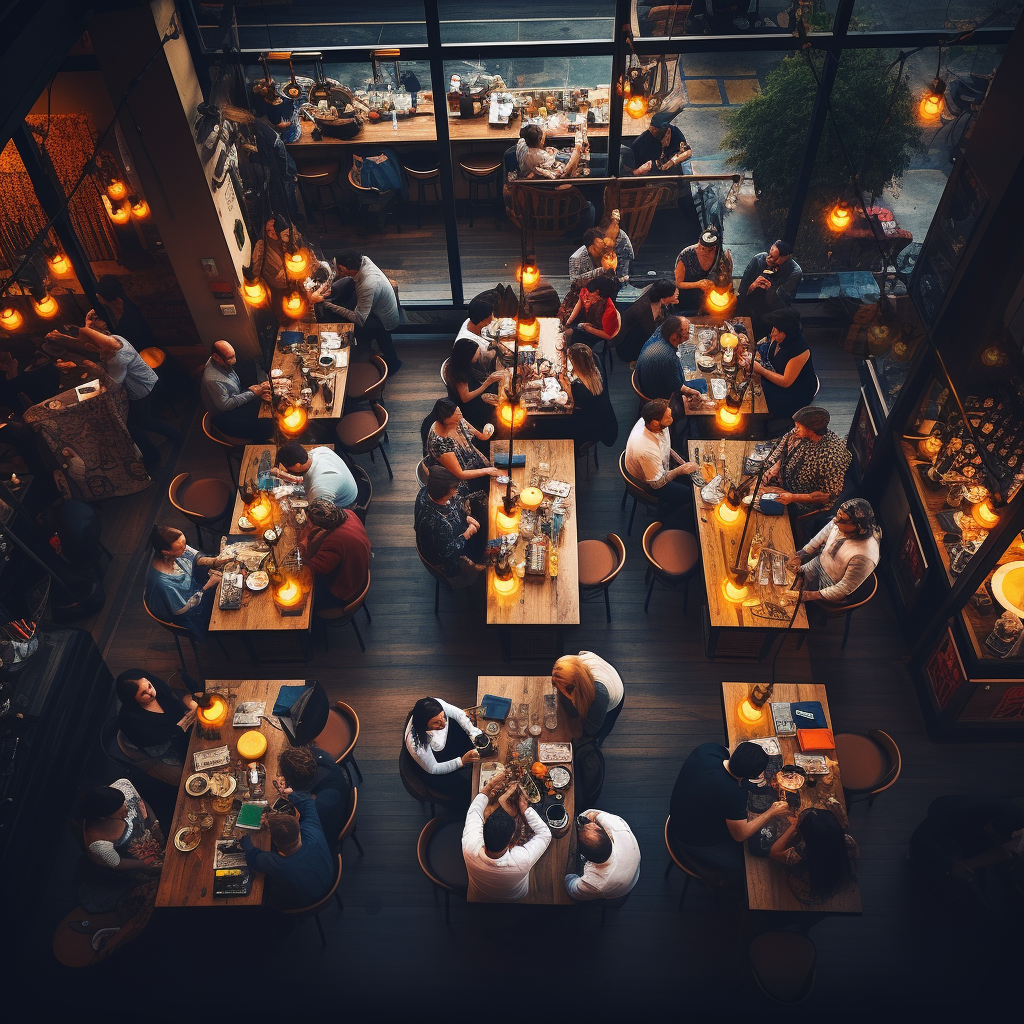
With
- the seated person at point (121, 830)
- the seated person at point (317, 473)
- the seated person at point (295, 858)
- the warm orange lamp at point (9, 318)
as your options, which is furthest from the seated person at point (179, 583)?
the warm orange lamp at point (9, 318)

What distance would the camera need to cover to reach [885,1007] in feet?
18.7

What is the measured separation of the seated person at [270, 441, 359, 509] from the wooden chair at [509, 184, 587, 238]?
3.91 metres

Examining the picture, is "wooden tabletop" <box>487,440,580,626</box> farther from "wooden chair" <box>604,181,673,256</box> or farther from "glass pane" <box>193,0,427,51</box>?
"glass pane" <box>193,0,427,51</box>

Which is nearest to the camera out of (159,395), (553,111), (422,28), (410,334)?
(159,395)

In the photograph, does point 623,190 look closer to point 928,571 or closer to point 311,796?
point 928,571

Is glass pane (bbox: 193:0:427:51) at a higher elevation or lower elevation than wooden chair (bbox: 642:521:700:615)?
higher

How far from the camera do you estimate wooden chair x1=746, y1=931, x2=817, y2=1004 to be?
5375mm

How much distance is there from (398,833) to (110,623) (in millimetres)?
3357

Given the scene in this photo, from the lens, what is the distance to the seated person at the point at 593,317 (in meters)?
8.64

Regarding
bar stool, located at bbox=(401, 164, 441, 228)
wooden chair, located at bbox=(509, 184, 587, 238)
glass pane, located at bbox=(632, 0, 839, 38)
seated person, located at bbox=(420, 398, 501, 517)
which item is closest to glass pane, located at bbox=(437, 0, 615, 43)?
glass pane, located at bbox=(632, 0, 839, 38)

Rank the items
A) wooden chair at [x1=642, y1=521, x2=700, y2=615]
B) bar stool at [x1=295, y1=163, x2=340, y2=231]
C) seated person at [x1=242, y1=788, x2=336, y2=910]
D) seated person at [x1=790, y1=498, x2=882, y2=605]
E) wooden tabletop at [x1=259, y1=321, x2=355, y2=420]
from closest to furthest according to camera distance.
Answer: seated person at [x1=242, y1=788, x2=336, y2=910] → seated person at [x1=790, y1=498, x2=882, y2=605] → wooden chair at [x1=642, y1=521, x2=700, y2=615] → wooden tabletop at [x1=259, y1=321, x2=355, y2=420] → bar stool at [x1=295, y1=163, x2=340, y2=231]

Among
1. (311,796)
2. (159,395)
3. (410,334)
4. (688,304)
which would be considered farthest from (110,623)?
(688,304)

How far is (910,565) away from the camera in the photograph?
24.0 ft

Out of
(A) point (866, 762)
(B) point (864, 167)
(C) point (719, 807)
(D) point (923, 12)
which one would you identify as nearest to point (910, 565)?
(A) point (866, 762)
